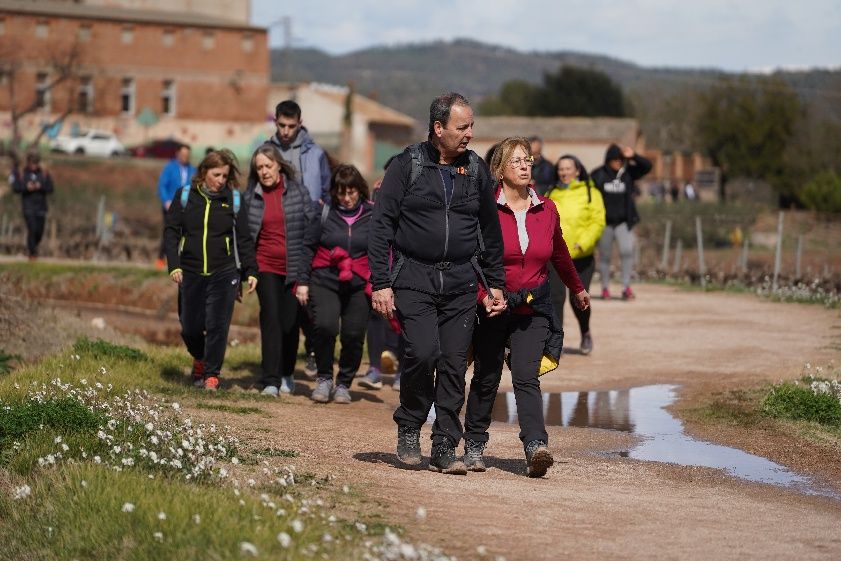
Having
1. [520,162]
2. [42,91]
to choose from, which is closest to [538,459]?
[520,162]

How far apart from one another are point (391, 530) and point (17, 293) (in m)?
11.3

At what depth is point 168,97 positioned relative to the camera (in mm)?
85438

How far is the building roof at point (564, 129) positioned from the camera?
9944cm

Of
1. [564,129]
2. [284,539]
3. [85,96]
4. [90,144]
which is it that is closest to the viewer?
[284,539]

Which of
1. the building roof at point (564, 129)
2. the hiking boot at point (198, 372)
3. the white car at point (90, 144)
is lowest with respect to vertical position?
the hiking boot at point (198, 372)

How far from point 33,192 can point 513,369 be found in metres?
19.6

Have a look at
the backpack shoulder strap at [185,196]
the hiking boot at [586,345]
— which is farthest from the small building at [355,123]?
the backpack shoulder strap at [185,196]

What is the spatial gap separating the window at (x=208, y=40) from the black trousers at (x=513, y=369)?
78348 millimetres

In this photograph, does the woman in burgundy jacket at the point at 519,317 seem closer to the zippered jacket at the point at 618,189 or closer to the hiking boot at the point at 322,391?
the hiking boot at the point at 322,391

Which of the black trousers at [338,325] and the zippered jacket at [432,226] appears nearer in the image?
the zippered jacket at [432,226]

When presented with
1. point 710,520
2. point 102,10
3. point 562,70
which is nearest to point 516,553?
point 710,520

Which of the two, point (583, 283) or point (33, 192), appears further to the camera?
point (33, 192)

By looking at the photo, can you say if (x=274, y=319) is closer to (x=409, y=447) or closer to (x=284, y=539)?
(x=409, y=447)

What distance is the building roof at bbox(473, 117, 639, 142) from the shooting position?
99438mm
